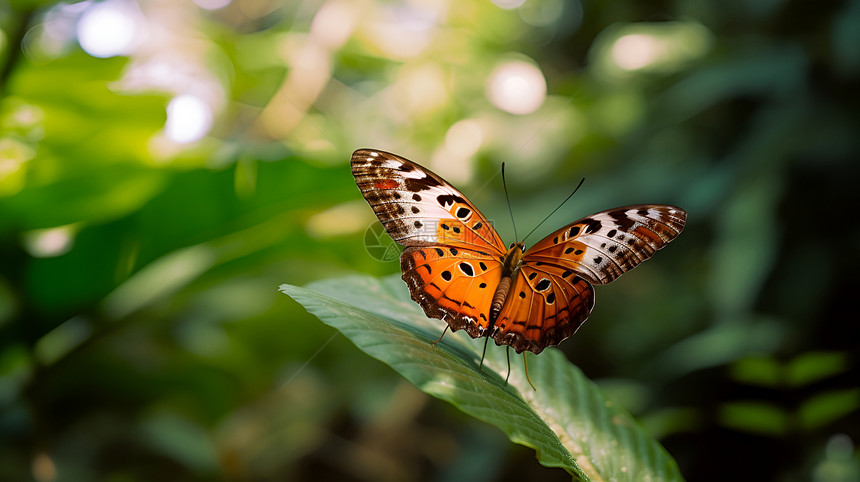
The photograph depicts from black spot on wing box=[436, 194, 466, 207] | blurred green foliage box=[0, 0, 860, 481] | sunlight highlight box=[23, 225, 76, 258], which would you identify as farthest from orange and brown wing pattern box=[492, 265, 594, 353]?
sunlight highlight box=[23, 225, 76, 258]

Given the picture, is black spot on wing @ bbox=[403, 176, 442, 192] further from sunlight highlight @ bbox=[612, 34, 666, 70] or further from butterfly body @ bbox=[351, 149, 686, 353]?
sunlight highlight @ bbox=[612, 34, 666, 70]

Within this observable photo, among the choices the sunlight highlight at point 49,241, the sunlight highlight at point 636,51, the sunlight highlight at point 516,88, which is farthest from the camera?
the sunlight highlight at point 516,88

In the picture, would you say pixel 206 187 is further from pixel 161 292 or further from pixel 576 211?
pixel 576 211

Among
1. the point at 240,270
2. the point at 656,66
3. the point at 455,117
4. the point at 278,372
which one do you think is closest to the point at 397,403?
the point at 278,372

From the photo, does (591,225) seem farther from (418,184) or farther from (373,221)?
(373,221)

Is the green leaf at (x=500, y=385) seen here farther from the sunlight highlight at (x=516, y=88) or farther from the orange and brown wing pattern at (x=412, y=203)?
the sunlight highlight at (x=516, y=88)

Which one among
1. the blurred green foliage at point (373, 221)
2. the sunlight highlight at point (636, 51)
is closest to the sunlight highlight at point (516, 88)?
the blurred green foliage at point (373, 221)

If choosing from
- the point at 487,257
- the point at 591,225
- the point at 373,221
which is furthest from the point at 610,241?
the point at 373,221
